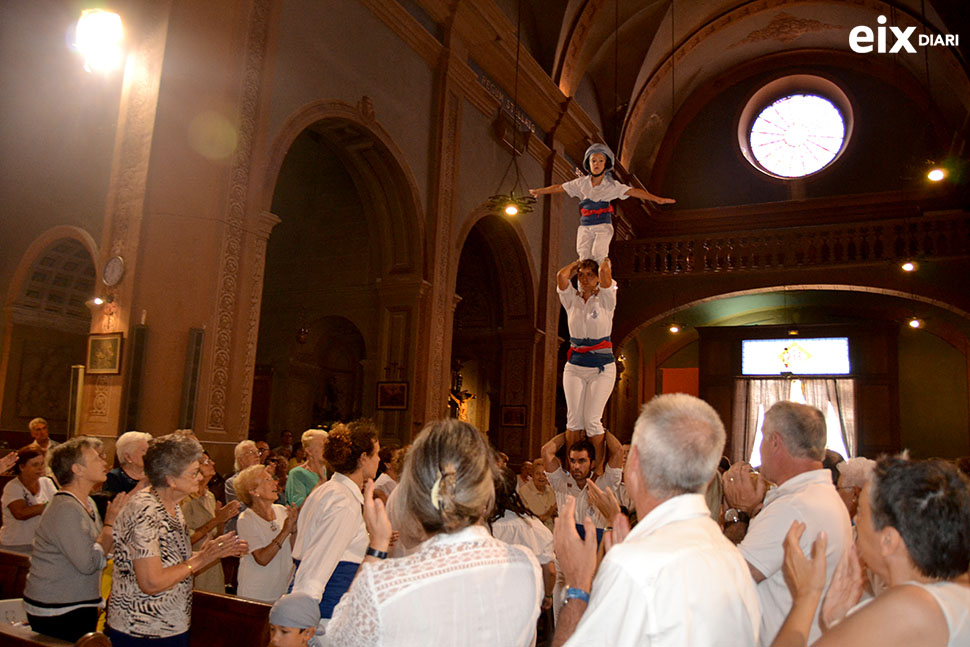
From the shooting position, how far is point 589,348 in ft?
18.7

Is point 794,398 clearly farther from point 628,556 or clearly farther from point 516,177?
point 628,556

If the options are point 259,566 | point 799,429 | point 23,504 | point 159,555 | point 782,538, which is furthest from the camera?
point 23,504

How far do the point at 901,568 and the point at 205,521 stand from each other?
13.4 feet

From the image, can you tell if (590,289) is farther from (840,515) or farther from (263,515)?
(840,515)

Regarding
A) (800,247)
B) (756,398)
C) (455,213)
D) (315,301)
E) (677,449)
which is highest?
(800,247)

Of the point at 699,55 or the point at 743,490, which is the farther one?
the point at 699,55

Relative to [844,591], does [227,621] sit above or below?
below

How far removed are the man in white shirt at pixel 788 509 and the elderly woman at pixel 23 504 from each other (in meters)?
4.54

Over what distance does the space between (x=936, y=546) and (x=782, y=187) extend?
1805cm

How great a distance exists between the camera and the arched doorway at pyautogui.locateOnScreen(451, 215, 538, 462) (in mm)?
13461

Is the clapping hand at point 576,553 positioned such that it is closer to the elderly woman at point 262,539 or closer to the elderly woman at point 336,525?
the elderly woman at point 336,525

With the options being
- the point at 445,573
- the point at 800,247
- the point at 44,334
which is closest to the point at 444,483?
the point at 445,573

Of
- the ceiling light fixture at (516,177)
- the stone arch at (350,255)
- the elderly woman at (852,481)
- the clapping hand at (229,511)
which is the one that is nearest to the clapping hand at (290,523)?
the clapping hand at (229,511)

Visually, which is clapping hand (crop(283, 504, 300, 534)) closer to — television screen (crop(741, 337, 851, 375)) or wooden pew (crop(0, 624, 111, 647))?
wooden pew (crop(0, 624, 111, 647))
